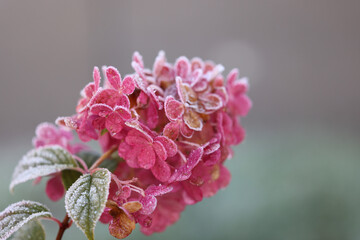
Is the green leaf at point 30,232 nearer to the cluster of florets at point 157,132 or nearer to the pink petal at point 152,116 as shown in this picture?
the cluster of florets at point 157,132

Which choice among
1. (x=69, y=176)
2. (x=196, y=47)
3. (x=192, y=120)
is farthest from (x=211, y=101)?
(x=196, y=47)

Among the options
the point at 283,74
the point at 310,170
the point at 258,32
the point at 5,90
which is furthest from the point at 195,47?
the point at 310,170

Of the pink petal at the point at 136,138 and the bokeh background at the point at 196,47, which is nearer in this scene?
the pink petal at the point at 136,138

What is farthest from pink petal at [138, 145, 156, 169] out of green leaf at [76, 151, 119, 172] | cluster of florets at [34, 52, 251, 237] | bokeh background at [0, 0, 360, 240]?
bokeh background at [0, 0, 360, 240]

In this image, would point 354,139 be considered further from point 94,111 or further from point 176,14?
point 176,14

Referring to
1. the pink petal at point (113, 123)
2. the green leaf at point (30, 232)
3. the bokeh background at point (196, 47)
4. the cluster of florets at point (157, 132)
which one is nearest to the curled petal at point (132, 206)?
the cluster of florets at point (157, 132)

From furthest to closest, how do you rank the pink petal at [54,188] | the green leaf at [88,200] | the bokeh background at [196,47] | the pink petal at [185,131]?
1. the bokeh background at [196,47]
2. the pink petal at [54,188]
3. the pink petal at [185,131]
4. the green leaf at [88,200]

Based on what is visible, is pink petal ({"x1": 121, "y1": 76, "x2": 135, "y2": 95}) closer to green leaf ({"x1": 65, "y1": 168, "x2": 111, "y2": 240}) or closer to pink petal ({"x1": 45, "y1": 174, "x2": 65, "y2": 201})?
green leaf ({"x1": 65, "y1": 168, "x2": 111, "y2": 240})
